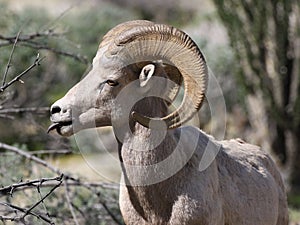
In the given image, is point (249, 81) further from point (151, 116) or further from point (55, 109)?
point (55, 109)

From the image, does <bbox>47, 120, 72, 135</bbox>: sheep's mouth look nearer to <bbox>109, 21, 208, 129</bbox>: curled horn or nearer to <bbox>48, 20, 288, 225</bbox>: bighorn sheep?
<bbox>48, 20, 288, 225</bbox>: bighorn sheep

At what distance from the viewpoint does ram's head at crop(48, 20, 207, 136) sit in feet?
17.2

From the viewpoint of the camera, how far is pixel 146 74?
17.4ft

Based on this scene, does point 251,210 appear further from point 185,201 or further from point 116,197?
point 116,197

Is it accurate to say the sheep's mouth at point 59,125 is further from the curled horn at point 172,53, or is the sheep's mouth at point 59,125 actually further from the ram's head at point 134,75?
the curled horn at point 172,53

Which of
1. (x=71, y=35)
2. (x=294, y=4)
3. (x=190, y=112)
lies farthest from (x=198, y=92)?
(x=71, y=35)

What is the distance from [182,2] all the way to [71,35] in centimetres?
915

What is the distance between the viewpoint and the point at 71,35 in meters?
18.1

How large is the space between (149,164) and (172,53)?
72 cm

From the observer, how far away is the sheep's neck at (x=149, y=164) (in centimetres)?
537

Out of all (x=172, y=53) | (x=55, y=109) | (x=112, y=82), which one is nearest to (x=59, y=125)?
(x=55, y=109)

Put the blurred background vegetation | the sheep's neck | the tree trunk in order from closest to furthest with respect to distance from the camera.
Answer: the sheep's neck, the blurred background vegetation, the tree trunk

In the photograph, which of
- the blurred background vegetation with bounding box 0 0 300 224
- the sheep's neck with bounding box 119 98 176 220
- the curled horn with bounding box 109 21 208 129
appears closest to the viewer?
the curled horn with bounding box 109 21 208 129

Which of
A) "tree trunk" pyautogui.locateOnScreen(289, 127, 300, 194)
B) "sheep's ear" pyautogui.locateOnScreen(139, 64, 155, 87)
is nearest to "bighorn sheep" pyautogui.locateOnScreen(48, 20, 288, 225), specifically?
"sheep's ear" pyautogui.locateOnScreen(139, 64, 155, 87)
